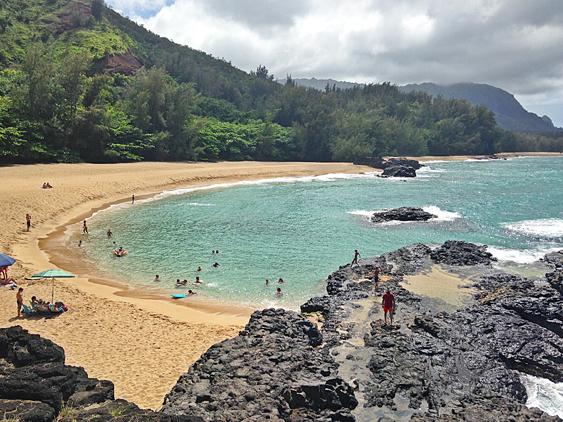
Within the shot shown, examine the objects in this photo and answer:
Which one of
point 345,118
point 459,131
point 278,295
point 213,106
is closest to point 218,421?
point 278,295

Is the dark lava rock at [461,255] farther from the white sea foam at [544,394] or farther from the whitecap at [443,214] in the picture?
the whitecap at [443,214]

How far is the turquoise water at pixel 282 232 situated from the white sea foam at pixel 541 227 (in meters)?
0.08

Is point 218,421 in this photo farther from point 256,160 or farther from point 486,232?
point 256,160

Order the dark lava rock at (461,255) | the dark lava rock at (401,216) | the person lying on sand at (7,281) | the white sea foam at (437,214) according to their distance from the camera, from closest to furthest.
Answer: the person lying on sand at (7,281)
the dark lava rock at (461,255)
the dark lava rock at (401,216)
the white sea foam at (437,214)

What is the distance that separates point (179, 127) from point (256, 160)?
62.5 feet

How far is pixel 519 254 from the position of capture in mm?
23203

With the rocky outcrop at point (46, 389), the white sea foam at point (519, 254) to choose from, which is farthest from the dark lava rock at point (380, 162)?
the rocky outcrop at point (46, 389)

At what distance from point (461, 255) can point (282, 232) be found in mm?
12874

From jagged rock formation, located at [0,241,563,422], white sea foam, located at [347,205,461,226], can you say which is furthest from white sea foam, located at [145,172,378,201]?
jagged rock formation, located at [0,241,563,422]

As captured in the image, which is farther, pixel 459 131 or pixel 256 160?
pixel 459 131

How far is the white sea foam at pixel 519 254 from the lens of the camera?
72.5ft

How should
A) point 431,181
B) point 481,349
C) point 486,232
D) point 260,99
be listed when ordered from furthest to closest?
point 260,99
point 431,181
point 486,232
point 481,349

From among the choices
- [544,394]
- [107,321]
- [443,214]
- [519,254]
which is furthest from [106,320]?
[443,214]

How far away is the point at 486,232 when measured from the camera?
2928 cm
